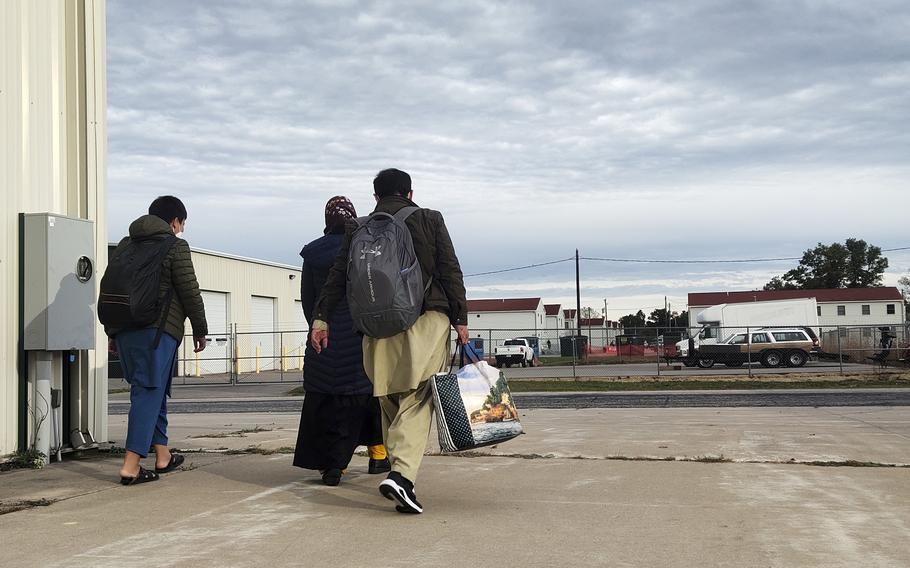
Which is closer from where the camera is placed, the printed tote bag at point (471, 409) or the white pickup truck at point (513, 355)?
the printed tote bag at point (471, 409)

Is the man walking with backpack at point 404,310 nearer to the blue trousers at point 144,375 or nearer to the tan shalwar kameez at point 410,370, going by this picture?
the tan shalwar kameez at point 410,370

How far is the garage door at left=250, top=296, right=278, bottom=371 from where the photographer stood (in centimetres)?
4141

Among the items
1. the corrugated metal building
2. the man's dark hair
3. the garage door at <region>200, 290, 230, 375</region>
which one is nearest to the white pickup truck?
the garage door at <region>200, 290, 230, 375</region>

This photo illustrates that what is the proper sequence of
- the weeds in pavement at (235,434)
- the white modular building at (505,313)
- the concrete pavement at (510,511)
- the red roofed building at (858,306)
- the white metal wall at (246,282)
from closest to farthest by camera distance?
the concrete pavement at (510,511)
the weeds in pavement at (235,434)
the white metal wall at (246,282)
the red roofed building at (858,306)
the white modular building at (505,313)

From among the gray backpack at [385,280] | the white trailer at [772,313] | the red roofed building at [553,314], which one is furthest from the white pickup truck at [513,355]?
the red roofed building at [553,314]

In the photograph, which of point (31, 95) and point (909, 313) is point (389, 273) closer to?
point (31, 95)

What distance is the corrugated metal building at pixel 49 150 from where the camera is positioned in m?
6.09

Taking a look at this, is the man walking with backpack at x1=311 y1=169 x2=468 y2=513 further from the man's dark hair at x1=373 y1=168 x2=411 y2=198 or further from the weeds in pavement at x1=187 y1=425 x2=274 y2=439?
the weeds in pavement at x1=187 y1=425 x2=274 y2=439

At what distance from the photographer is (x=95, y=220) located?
6.92 metres

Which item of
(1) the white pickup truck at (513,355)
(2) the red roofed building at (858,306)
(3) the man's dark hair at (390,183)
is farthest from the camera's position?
(2) the red roofed building at (858,306)

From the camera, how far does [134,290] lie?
5426 mm

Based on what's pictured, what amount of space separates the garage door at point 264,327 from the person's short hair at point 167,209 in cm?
3516

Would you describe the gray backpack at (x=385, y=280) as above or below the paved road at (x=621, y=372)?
above

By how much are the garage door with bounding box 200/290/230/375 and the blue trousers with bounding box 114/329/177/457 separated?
32.0 m
